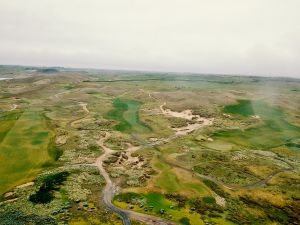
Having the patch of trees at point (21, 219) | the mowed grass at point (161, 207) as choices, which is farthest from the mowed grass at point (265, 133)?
the patch of trees at point (21, 219)

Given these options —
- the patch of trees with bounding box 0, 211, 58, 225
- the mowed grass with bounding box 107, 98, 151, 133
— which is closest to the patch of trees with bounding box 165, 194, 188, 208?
the patch of trees with bounding box 0, 211, 58, 225

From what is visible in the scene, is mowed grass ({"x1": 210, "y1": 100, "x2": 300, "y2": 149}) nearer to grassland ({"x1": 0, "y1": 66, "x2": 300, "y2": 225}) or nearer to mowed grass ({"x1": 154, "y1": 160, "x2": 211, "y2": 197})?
grassland ({"x1": 0, "y1": 66, "x2": 300, "y2": 225})

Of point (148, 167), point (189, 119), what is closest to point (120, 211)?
point (148, 167)

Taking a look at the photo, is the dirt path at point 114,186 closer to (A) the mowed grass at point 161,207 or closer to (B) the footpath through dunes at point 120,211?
(B) the footpath through dunes at point 120,211

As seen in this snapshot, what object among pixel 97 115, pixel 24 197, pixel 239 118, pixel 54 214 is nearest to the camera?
pixel 54 214

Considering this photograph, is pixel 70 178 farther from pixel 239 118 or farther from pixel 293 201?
pixel 239 118

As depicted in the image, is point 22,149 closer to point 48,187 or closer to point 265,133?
A: point 48,187

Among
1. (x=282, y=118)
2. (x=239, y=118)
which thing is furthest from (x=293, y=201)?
(x=282, y=118)
